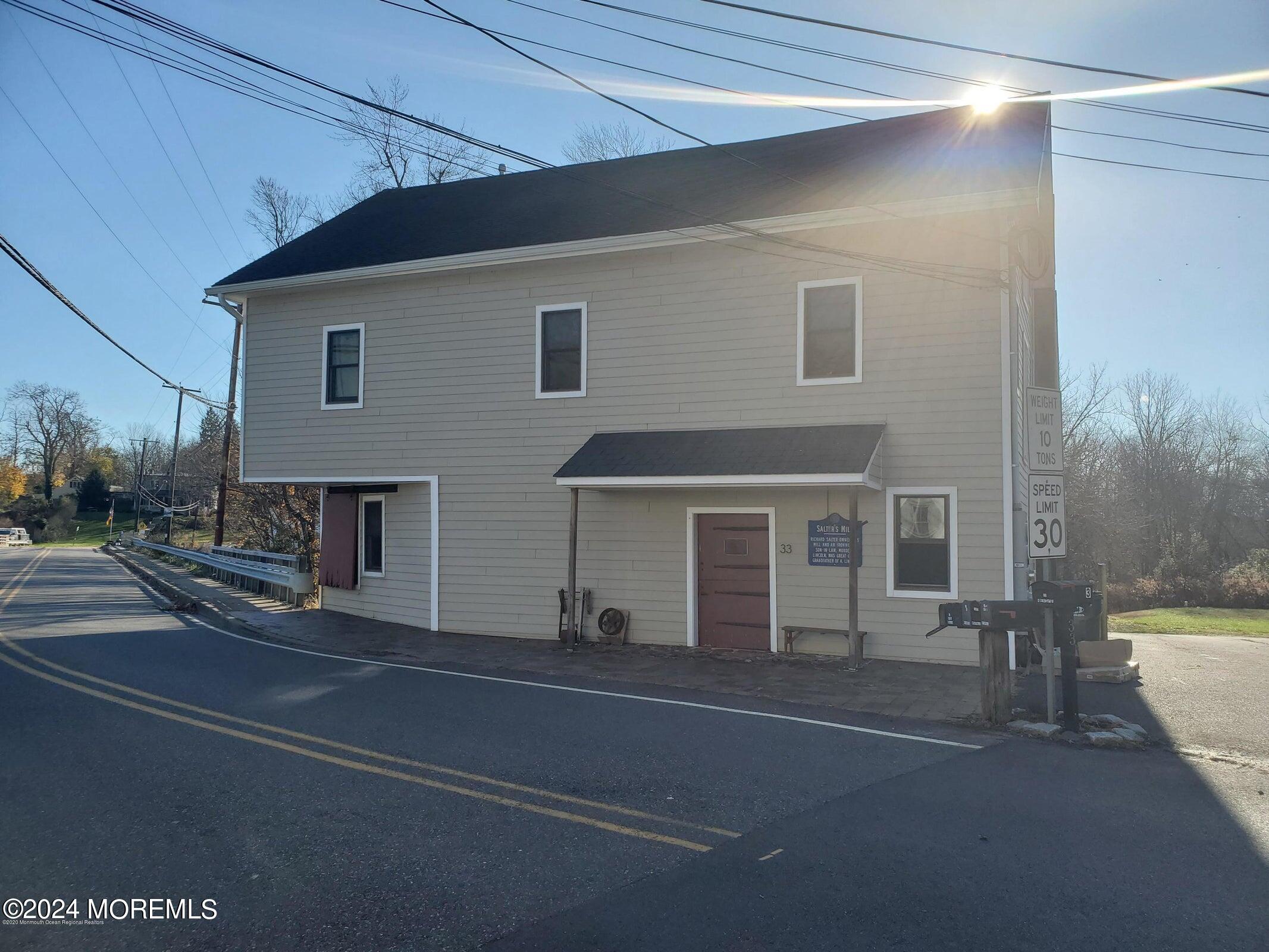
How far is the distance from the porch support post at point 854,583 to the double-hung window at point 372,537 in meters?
9.40

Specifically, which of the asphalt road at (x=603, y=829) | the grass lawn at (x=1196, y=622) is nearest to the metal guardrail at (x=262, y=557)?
the asphalt road at (x=603, y=829)

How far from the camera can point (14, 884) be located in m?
4.66

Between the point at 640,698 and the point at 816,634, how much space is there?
13.1 ft

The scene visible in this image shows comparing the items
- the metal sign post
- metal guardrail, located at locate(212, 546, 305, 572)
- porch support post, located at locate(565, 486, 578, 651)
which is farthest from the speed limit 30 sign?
metal guardrail, located at locate(212, 546, 305, 572)

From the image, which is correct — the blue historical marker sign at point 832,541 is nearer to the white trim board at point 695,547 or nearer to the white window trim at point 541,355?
the white trim board at point 695,547

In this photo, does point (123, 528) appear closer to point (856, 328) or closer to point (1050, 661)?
point (856, 328)

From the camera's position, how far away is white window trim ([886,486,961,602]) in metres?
12.0

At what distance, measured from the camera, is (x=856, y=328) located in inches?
503

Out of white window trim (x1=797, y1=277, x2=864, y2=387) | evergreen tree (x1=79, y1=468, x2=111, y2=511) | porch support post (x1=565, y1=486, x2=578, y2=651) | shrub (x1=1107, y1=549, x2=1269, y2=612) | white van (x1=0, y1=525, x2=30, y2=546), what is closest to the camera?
white window trim (x1=797, y1=277, x2=864, y2=387)

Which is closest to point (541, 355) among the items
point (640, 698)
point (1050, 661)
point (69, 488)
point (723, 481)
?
point (723, 481)

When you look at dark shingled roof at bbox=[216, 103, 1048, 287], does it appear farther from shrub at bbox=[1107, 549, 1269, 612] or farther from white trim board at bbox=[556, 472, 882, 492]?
shrub at bbox=[1107, 549, 1269, 612]

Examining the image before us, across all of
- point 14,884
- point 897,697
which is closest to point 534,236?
point 897,697

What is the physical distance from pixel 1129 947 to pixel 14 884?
558 cm

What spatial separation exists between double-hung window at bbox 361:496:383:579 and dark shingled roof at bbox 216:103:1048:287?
4.53m
